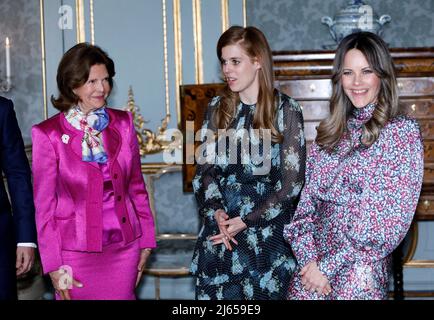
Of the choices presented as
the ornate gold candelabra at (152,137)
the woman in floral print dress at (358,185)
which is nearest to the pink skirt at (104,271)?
the woman in floral print dress at (358,185)

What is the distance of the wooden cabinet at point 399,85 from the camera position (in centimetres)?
495

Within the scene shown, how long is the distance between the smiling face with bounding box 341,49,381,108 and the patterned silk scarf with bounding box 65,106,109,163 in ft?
3.36

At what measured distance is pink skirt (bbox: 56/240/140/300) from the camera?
3.25 m

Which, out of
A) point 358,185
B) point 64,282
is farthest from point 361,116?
point 64,282

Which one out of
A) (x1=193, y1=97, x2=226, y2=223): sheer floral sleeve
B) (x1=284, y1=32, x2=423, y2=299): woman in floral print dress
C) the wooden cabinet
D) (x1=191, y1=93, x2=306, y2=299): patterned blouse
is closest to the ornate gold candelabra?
the wooden cabinet

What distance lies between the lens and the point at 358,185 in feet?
9.04

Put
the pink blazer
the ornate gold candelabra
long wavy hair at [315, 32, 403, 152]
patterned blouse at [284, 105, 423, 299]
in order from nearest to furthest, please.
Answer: patterned blouse at [284, 105, 423, 299] → long wavy hair at [315, 32, 403, 152] → the pink blazer → the ornate gold candelabra

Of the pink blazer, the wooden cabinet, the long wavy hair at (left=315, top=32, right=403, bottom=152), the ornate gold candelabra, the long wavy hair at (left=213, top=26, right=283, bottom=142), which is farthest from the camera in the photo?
the ornate gold candelabra

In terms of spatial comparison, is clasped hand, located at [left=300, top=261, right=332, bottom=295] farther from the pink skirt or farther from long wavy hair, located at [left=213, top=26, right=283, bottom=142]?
the pink skirt

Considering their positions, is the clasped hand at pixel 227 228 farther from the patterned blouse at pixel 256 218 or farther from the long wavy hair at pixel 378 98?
the long wavy hair at pixel 378 98

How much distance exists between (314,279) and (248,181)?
663mm

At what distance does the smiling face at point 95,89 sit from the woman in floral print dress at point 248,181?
48 centimetres

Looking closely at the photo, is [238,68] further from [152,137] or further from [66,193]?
[152,137]
